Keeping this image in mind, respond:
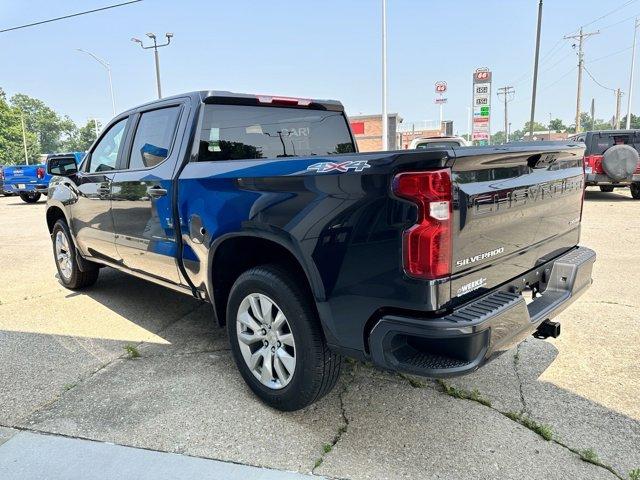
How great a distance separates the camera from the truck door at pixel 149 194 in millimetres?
3508

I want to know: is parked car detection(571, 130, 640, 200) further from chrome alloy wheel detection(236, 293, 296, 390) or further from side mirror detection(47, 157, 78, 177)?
chrome alloy wheel detection(236, 293, 296, 390)

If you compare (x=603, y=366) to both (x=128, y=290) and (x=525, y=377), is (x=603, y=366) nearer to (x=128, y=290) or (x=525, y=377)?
(x=525, y=377)

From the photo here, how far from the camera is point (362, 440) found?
8.51 ft

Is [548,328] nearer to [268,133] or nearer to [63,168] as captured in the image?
[268,133]

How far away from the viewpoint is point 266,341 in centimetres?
286

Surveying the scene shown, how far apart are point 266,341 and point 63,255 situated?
151 inches

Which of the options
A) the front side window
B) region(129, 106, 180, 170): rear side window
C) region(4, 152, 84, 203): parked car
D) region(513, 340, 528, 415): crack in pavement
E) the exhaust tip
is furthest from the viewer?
region(4, 152, 84, 203): parked car

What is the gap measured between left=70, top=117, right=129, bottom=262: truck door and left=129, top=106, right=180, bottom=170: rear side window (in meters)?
0.32

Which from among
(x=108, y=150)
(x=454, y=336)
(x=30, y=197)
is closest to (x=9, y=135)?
(x=30, y=197)

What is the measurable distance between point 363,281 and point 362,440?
95 centimetres

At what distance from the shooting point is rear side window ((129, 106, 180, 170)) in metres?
3.62

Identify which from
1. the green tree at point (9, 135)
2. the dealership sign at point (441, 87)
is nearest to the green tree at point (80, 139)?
the green tree at point (9, 135)

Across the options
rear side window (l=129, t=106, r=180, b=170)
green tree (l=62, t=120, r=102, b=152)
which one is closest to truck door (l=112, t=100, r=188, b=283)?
rear side window (l=129, t=106, r=180, b=170)

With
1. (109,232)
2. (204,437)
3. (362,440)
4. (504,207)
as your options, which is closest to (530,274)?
(504,207)
